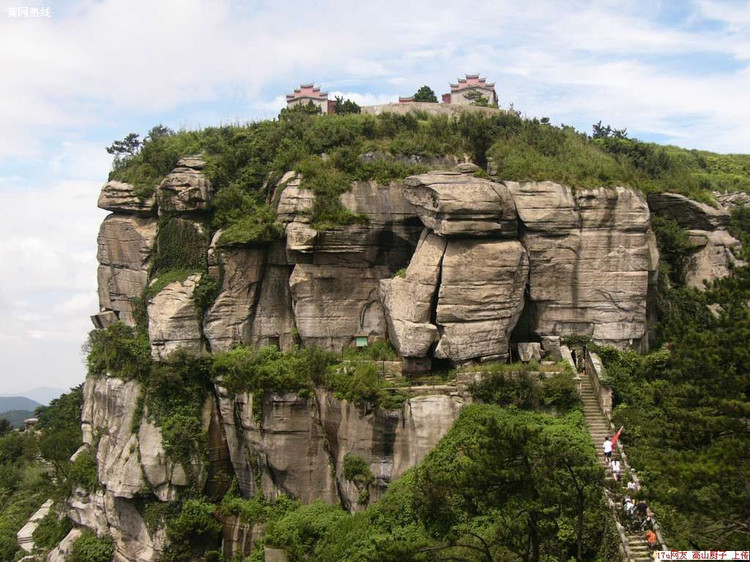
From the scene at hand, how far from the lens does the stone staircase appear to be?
18812 millimetres

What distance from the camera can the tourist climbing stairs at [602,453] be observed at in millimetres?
18833

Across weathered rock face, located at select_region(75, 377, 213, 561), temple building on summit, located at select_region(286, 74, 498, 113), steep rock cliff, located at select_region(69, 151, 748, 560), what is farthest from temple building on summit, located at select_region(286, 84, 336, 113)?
weathered rock face, located at select_region(75, 377, 213, 561)

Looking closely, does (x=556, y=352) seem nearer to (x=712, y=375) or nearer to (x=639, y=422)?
(x=639, y=422)

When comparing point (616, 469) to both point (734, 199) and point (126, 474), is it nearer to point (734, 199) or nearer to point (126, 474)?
point (126, 474)

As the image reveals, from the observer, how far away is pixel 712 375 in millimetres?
17891

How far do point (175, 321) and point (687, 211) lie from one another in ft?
71.1

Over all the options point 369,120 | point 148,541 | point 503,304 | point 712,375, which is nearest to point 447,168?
point 369,120

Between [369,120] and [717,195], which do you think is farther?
[717,195]

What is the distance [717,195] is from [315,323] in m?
24.1

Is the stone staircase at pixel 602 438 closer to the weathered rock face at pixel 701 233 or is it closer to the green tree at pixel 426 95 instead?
the weathered rock face at pixel 701 233

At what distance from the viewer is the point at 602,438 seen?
23484mm

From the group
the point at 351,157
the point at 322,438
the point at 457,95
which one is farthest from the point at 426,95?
the point at 322,438


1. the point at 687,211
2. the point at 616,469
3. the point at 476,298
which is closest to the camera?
the point at 616,469

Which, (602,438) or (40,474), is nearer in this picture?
(602,438)
